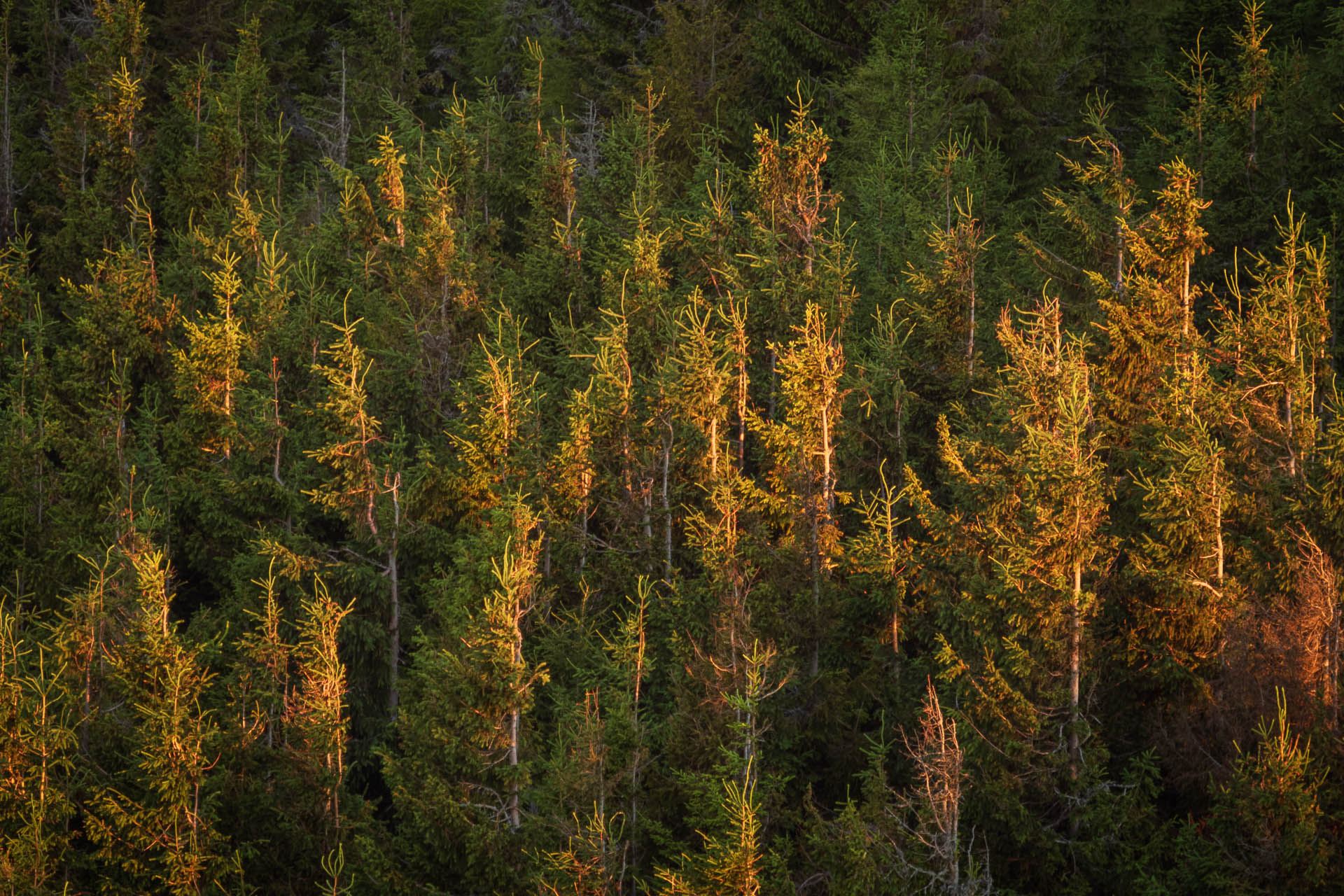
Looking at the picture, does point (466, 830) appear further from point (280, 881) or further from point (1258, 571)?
point (1258, 571)

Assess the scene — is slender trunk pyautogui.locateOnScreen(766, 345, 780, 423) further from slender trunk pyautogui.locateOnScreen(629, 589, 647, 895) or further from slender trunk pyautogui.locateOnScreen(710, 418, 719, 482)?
slender trunk pyautogui.locateOnScreen(629, 589, 647, 895)

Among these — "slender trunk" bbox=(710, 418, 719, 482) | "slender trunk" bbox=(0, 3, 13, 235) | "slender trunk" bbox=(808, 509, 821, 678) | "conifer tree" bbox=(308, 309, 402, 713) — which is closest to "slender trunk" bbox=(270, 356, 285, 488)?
"conifer tree" bbox=(308, 309, 402, 713)

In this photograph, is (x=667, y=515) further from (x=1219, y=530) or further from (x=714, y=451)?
(x=1219, y=530)

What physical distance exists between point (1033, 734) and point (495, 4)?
36.5 meters

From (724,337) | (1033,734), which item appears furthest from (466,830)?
(724,337)

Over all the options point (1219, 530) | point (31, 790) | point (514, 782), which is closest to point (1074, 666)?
point (1219, 530)

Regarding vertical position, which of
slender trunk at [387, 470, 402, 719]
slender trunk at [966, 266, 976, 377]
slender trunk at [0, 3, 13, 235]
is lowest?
slender trunk at [387, 470, 402, 719]

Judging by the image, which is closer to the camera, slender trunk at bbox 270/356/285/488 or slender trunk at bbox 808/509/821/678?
slender trunk at bbox 808/509/821/678

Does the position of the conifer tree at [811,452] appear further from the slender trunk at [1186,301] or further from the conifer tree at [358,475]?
the conifer tree at [358,475]

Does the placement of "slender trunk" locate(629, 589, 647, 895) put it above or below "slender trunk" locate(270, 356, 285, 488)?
below

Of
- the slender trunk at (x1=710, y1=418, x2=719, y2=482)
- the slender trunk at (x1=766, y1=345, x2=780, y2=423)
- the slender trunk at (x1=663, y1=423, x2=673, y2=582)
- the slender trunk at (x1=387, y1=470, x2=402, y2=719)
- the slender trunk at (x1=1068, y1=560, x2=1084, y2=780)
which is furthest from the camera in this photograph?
the slender trunk at (x1=766, y1=345, x2=780, y2=423)

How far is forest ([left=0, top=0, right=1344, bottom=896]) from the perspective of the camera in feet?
59.8

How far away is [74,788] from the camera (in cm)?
2073

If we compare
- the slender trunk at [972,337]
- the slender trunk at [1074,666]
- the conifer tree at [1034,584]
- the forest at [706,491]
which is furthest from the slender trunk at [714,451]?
the slender trunk at [1074,666]
